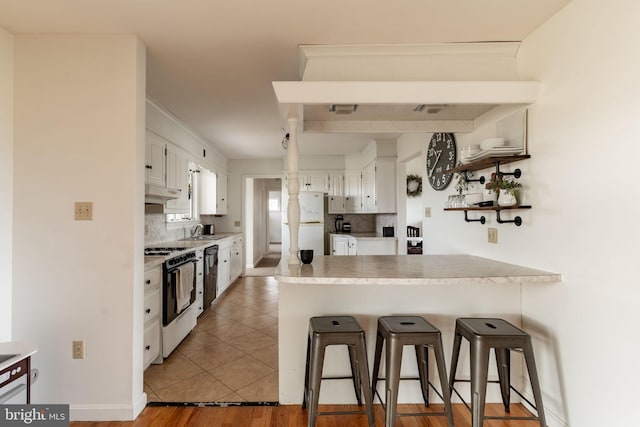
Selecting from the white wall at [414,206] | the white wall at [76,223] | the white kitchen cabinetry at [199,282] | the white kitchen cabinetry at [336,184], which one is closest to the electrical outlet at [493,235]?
the white wall at [76,223]

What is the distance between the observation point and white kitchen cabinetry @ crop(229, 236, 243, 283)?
5531mm

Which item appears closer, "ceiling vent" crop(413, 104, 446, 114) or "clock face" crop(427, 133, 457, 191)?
"ceiling vent" crop(413, 104, 446, 114)

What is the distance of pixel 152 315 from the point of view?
256 centimetres

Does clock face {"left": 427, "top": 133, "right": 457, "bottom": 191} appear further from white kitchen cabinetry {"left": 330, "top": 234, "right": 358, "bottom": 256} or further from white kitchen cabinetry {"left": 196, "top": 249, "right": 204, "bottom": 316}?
white kitchen cabinetry {"left": 196, "top": 249, "right": 204, "bottom": 316}

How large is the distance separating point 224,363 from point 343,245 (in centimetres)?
289

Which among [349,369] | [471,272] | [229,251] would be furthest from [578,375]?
[229,251]

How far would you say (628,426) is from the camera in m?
1.42

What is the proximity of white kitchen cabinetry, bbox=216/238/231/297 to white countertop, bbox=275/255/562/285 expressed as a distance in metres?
2.80

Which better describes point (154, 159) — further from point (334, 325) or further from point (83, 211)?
point (334, 325)

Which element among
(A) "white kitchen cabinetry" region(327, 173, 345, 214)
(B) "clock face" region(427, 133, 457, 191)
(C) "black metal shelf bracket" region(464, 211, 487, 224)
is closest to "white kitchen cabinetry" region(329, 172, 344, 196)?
(A) "white kitchen cabinetry" region(327, 173, 345, 214)

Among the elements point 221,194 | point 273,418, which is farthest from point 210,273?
point 273,418

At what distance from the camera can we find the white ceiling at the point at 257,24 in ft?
5.68

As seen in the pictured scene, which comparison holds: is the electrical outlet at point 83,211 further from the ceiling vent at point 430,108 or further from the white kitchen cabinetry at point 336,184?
the white kitchen cabinetry at point 336,184
